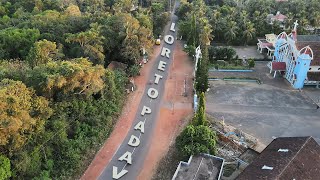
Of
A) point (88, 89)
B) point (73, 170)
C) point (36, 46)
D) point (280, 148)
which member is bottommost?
point (73, 170)

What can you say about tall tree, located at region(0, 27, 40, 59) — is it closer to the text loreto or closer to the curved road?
the curved road

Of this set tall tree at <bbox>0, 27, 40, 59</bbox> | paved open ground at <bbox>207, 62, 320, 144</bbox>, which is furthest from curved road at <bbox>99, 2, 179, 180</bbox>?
tall tree at <bbox>0, 27, 40, 59</bbox>

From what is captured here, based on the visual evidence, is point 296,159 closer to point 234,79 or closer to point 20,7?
point 234,79

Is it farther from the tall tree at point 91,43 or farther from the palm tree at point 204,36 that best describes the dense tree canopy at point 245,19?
the tall tree at point 91,43

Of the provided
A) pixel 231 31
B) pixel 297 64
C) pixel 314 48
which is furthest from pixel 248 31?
pixel 297 64

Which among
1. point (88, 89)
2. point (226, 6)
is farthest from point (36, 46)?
point (226, 6)

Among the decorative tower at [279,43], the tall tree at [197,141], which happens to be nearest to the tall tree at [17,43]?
the tall tree at [197,141]
